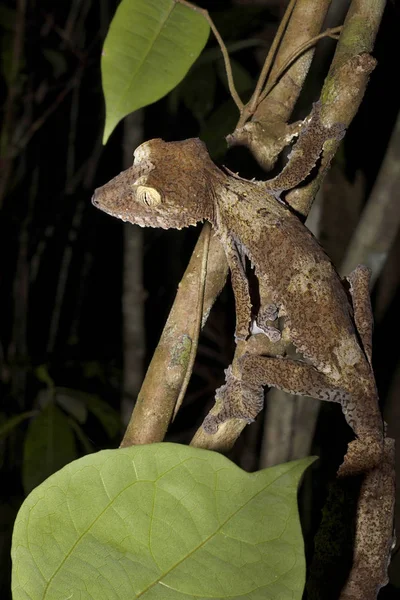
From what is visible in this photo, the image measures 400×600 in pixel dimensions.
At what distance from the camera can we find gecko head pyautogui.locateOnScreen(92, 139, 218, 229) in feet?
8.85

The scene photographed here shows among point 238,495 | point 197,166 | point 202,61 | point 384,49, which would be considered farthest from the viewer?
point 202,61

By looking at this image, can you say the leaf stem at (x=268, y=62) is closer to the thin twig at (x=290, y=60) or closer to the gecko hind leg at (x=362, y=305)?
the thin twig at (x=290, y=60)

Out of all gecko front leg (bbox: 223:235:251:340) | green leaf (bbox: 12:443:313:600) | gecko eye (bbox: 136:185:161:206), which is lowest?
green leaf (bbox: 12:443:313:600)

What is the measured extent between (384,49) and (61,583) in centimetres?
340

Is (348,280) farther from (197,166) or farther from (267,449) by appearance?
(267,449)

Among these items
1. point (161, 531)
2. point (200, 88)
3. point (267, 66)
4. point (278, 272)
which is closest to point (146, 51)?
point (267, 66)

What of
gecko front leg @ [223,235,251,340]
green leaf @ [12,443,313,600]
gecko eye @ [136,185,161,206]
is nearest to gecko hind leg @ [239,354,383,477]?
gecko front leg @ [223,235,251,340]

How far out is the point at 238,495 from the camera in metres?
1.20

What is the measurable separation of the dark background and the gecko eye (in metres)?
0.35

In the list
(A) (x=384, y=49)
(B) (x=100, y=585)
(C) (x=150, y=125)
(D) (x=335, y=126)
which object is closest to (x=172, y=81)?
(D) (x=335, y=126)

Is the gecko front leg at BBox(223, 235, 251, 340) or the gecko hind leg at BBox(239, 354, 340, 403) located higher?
the gecko front leg at BBox(223, 235, 251, 340)

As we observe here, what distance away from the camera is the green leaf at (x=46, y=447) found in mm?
3328

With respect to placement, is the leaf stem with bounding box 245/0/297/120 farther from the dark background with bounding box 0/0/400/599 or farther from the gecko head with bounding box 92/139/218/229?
the gecko head with bounding box 92/139/218/229

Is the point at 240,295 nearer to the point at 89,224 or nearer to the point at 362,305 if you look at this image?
the point at 362,305
